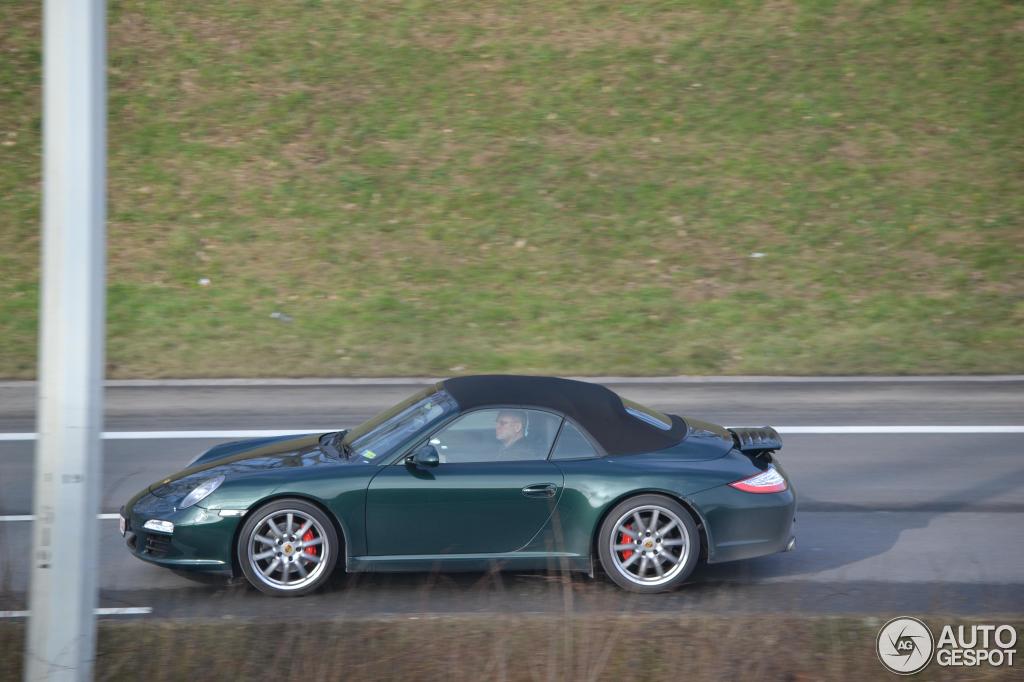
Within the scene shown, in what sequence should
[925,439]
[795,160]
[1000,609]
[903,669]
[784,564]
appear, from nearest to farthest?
[903,669] < [1000,609] < [784,564] < [925,439] < [795,160]

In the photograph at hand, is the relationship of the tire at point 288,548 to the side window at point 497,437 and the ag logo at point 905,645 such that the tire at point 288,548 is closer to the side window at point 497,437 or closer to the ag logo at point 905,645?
the side window at point 497,437

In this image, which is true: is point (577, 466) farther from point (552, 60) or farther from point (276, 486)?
point (552, 60)

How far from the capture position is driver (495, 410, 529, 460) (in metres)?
6.66

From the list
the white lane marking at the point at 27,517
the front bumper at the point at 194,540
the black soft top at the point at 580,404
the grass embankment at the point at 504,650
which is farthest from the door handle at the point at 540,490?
the white lane marking at the point at 27,517

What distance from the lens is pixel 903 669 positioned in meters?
5.29

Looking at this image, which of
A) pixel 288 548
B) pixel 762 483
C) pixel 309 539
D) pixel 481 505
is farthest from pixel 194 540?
pixel 762 483

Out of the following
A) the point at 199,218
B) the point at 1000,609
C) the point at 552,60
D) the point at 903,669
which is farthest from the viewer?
the point at 552,60

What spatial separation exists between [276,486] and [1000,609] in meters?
4.25

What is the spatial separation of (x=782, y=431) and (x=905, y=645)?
5409 mm

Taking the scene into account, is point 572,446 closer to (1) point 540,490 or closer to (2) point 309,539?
(1) point 540,490

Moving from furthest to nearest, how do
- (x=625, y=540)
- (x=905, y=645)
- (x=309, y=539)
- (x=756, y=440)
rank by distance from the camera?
(x=756, y=440), (x=625, y=540), (x=309, y=539), (x=905, y=645)

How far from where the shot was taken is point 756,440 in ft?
23.6

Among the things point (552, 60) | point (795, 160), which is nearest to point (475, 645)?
point (795, 160)

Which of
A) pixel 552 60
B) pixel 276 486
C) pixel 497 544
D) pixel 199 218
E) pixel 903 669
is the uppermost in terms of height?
pixel 552 60
